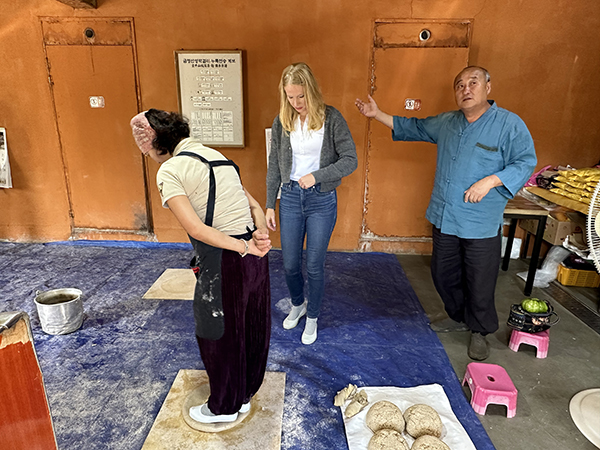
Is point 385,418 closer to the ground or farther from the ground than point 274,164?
closer to the ground

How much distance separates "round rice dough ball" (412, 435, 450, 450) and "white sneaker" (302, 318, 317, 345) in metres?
0.92

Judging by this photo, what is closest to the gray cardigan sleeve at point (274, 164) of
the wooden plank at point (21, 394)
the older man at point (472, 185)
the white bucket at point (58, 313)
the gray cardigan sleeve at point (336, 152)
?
the gray cardigan sleeve at point (336, 152)

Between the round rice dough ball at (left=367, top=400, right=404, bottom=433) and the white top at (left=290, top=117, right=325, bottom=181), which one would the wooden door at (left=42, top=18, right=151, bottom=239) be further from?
the round rice dough ball at (left=367, top=400, right=404, bottom=433)

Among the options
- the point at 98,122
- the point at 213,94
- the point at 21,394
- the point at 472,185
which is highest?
the point at 213,94

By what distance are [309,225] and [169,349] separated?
3.73ft

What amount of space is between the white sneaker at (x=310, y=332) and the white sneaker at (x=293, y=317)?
0.43 ft

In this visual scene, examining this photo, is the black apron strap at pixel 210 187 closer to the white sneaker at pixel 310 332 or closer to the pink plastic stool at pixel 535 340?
the white sneaker at pixel 310 332

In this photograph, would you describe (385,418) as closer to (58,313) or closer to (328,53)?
(58,313)

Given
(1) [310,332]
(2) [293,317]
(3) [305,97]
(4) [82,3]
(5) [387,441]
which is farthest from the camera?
(4) [82,3]

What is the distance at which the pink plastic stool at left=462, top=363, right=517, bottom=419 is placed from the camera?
188 centimetres

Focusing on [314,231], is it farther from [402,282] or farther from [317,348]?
[402,282]

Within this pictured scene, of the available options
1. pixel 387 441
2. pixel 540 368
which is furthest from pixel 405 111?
pixel 387 441

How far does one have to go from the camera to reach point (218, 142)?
3672mm

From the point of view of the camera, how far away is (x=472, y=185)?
214 centimetres
